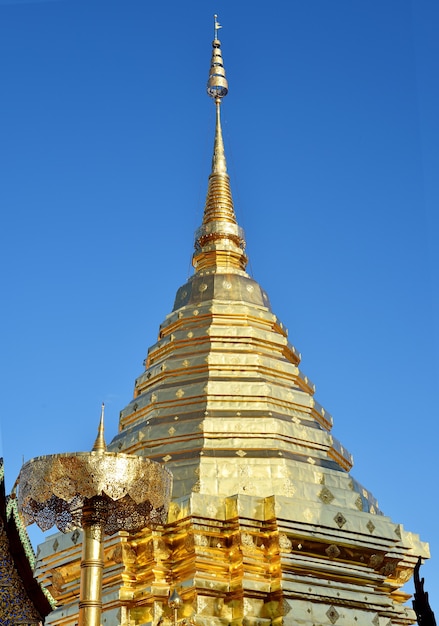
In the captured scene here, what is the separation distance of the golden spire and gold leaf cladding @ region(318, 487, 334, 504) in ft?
16.7

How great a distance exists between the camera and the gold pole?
7824mm

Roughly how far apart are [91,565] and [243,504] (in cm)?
531

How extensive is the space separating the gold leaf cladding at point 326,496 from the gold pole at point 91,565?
6.01 m

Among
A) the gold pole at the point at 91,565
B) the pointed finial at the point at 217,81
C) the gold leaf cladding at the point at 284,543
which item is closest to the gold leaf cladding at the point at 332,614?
the gold leaf cladding at the point at 284,543

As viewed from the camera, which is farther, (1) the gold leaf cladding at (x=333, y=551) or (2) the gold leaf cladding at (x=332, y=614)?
(1) the gold leaf cladding at (x=333, y=551)

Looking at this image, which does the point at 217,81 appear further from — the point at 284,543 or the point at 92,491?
the point at 92,491

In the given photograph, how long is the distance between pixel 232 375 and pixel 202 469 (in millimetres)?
2162

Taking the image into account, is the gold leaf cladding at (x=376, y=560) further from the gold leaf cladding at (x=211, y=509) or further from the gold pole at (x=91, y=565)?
the gold pole at (x=91, y=565)

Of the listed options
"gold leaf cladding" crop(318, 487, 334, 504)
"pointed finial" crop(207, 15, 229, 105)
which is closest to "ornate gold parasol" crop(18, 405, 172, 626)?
"gold leaf cladding" crop(318, 487, 334, 504)

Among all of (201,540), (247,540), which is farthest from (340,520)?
(201,540)

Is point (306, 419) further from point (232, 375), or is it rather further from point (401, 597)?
point (401, 597)

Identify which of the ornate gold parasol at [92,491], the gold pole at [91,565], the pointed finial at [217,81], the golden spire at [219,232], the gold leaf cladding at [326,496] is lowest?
the gold pole at [91,565]

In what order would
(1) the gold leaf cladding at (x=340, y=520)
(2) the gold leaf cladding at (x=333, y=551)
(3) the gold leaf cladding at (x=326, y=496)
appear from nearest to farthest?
(2) the gold leaf cladding at (x=333, y=551), (1) the gold leaf cladding at (x=340, y=520), (3) the gold leaf cladding at (x=326, y=496)

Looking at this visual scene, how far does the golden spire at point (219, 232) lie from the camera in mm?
18328
